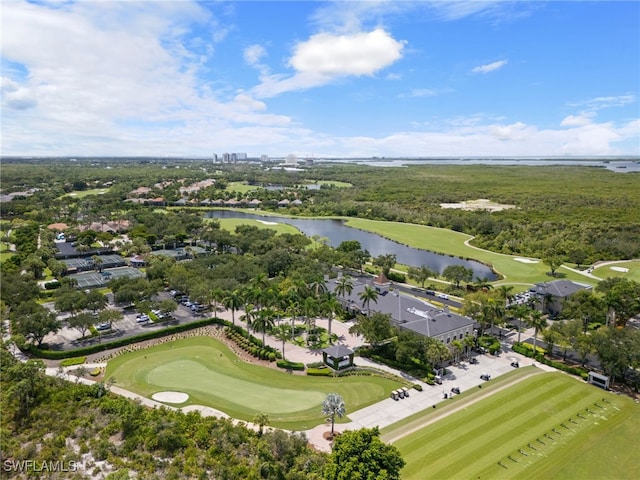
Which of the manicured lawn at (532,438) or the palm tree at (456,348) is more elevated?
the palm tree at (456,348)

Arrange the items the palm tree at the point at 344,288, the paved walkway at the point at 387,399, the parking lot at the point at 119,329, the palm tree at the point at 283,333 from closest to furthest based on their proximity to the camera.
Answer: the paved walkway at the point at 387,399 → the palm tree at the point at 283,333 → the parking lot at the point at 119,329 → the palm tree at the point at 344,288

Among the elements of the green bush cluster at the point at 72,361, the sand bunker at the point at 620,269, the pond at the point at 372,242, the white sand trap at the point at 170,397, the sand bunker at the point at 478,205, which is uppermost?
the sand bunker at the point at 478,205

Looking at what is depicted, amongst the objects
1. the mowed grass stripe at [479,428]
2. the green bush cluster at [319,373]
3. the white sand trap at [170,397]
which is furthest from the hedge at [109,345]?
the mowed grass stripe at [479,428]

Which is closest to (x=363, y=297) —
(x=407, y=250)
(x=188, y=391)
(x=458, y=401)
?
(x=458, y=401)

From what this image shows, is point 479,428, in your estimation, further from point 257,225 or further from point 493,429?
point 257,225

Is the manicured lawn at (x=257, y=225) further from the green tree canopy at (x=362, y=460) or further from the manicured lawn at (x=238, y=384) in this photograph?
the green tree canopy at (x=362, y=460)

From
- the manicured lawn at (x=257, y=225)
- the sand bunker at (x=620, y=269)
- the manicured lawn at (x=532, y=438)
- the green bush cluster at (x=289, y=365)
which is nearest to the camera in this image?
the manicured lawn at (x=532, y=438)

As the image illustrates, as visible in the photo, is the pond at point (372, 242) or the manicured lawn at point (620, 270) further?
the pond at point (372, 242)
